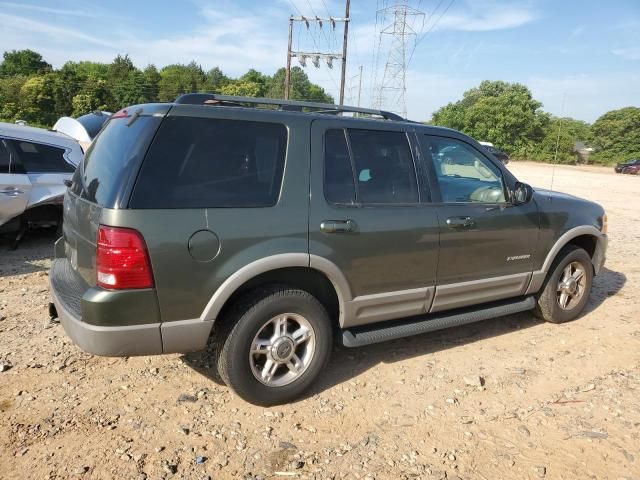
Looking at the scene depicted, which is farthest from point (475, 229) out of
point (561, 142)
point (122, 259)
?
point (561, 142)

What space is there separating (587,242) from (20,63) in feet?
413

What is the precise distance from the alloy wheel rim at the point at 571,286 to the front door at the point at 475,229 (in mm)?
650

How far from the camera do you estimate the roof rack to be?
3203 millimetres

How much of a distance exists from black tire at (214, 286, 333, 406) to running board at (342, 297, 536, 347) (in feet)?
1.18

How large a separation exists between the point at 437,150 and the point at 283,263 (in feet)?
5.56

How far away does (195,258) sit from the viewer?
2.84 m

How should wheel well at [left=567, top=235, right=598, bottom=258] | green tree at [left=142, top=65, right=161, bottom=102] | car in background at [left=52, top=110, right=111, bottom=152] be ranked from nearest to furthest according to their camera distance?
1. wheel well at [left=567, top=235, right=598, bottom=258]
2. car in background at [left=52, top=110, right=111, bottom=152]
3. green tree at [left=142, top=65, right=161, bottom=102]

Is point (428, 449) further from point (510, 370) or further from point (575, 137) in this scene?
point (575, 137)

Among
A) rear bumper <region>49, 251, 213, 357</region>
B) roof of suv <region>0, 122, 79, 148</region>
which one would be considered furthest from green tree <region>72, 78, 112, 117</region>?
rear bumper <region>49, 251, 213, 357</region>

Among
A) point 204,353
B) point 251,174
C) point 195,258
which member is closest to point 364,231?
point 251,174

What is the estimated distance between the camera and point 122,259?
269 centimetres

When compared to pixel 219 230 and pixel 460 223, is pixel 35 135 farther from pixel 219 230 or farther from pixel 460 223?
pixel 460 223

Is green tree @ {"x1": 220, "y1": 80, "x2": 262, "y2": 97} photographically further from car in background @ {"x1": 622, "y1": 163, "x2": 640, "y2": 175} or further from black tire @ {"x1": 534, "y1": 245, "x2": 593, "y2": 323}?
black tire @ {"x1": 534, "y1": 245, "x2": 593, "y2": 323}

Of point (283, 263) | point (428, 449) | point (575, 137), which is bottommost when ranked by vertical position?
point (428, 449)
